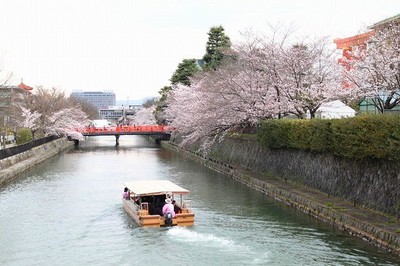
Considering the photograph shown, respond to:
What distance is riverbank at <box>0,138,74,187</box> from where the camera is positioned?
33.9 metres

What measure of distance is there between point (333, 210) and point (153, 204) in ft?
24.5

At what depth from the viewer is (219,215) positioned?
22.1 meters

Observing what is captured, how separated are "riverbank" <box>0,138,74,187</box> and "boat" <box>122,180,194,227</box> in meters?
12.5

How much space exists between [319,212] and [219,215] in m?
4.31

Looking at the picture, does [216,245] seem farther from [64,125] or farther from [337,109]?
[64,125]

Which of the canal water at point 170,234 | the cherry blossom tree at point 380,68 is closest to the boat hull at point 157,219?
the canal water at point 170,234

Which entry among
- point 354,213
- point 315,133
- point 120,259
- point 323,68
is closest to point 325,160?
point 315,133

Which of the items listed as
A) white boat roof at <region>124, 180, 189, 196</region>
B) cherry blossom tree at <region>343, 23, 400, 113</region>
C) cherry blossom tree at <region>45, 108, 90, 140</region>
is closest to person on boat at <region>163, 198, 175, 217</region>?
white boat roof at <region>124, 180, 189, 196</region>

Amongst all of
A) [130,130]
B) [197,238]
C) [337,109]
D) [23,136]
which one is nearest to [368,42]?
[337,109]

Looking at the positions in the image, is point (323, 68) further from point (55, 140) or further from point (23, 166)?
point (55, 140)

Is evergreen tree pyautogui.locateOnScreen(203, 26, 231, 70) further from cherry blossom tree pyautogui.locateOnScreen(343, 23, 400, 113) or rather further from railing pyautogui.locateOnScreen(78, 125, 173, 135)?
cherry blossom tree pyautogui.locateOnScreen(343, 23, 400, 113)

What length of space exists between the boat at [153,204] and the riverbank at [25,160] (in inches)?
491

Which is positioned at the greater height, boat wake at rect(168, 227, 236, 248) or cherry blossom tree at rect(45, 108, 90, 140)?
cherry blossom tree at rect(45, 108, 90, 140)

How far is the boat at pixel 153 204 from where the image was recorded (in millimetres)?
19359
